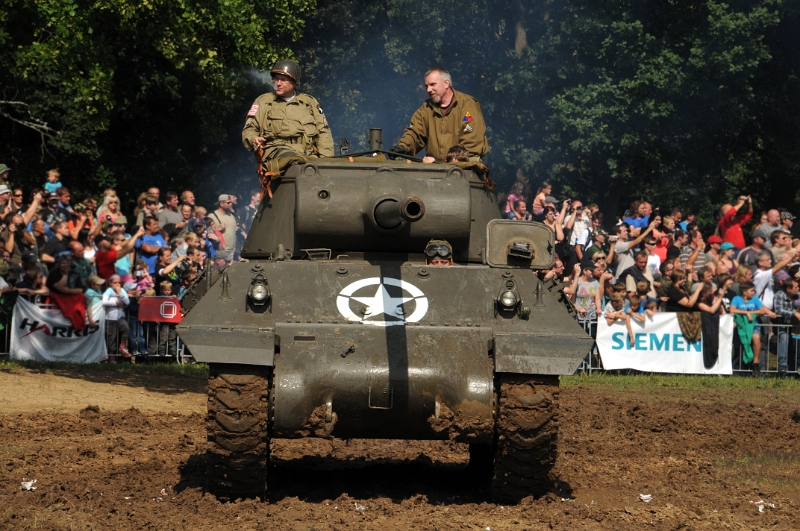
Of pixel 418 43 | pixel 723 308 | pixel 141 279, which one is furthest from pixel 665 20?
pixel 141 279

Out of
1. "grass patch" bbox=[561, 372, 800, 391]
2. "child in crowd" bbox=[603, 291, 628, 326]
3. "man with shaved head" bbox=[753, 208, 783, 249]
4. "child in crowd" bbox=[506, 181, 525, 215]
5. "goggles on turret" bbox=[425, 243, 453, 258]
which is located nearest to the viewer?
"goggles on turret" bbox=[425, 243, 453, 258]

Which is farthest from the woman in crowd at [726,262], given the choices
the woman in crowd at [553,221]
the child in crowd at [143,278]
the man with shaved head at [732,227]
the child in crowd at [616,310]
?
the child in crowd at [143,278]

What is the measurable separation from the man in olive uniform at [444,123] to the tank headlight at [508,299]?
8.88 ft

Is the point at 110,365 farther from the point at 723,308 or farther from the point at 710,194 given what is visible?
the point at 710,194

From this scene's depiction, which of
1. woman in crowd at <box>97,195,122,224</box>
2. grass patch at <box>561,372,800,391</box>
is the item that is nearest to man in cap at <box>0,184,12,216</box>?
woman in crowd at <box>97,195,122,224</box>

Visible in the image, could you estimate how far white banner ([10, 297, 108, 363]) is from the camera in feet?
56.1

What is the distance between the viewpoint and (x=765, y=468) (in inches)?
439

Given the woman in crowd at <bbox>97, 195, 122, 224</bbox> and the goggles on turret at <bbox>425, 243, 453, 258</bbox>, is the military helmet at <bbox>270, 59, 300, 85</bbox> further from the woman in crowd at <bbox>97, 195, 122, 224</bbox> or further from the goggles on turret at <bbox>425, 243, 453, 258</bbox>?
the woman in crowd at <bbox>97, 195, 122, 224</bbox>

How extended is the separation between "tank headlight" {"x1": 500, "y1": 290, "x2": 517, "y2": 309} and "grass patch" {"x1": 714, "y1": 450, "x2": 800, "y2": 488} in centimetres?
281

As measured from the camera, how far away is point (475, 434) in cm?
858

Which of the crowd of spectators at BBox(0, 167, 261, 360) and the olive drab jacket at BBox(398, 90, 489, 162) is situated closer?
the olive drab jacket at BBox(398, 90, 489, 162)

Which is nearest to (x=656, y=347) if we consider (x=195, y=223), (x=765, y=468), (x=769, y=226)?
(x=769, y=226)

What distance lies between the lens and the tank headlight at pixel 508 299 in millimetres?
8977

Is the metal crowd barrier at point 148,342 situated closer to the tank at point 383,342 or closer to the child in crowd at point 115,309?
the child in crowd at point 115,309
